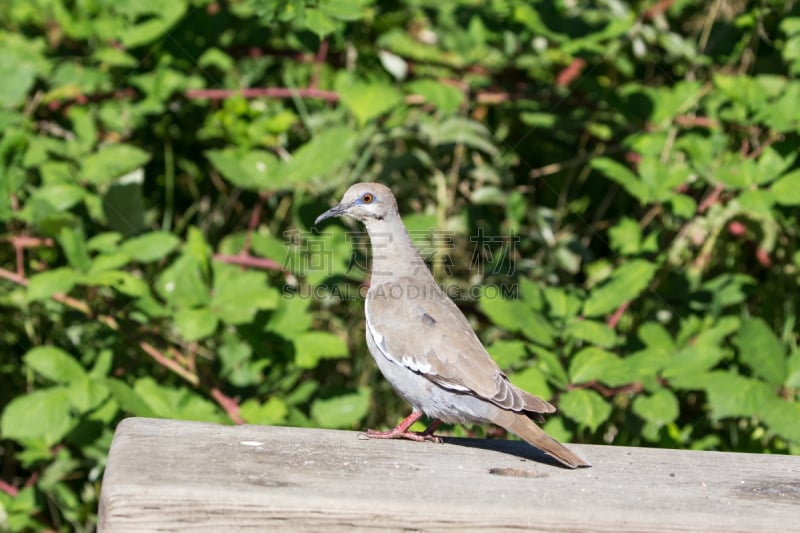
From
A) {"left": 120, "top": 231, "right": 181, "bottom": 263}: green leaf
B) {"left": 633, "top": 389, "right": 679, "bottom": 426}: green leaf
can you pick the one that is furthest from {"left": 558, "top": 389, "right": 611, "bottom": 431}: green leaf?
{"left": 120, "top": 231, "right": 181, "bottom": 263}: green leaf

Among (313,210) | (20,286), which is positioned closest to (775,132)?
(313,210)

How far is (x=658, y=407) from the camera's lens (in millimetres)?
3936

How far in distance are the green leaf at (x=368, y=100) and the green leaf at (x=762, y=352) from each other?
1977 mm

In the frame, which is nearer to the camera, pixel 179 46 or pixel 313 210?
pixel 313 210

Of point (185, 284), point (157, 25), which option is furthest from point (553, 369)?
point (157, 25)

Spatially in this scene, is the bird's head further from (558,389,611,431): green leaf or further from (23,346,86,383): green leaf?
(23,346,86,383): green leaf

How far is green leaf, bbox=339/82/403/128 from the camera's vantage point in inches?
185

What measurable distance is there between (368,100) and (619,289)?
157cm

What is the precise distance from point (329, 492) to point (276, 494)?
0.47 ft

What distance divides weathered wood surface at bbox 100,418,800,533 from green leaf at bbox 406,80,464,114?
2.13 meters

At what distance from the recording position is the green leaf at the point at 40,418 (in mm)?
3965

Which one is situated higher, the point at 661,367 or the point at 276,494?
the point at 276,494

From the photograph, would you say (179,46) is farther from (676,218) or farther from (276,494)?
(276,494)

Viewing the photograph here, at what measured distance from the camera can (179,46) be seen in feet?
17.0
